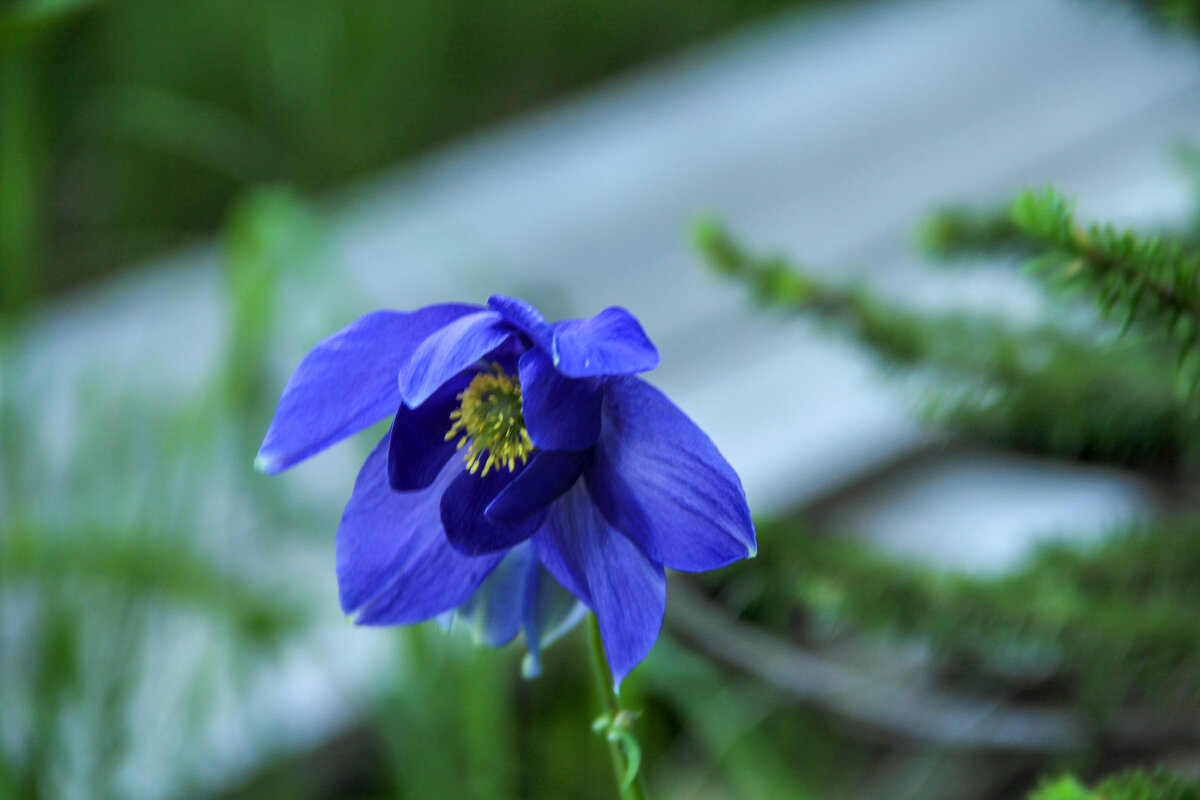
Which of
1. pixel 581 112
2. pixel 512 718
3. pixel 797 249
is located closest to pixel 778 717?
pixel 512 718

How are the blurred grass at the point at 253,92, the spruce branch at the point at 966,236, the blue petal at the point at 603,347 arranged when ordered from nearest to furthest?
1. the blue petal at the point at 603,347
2. the spruce branch at the point at 966,236
3. the blurred grass at the point at 253,92

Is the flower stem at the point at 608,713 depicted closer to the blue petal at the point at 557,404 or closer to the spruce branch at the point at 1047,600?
the blue petal at the point at 557,404

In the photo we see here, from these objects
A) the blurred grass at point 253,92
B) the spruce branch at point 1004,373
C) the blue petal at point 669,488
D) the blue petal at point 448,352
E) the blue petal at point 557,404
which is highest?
the blurred grass at point 253,92

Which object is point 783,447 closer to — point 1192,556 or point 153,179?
point 1192,556

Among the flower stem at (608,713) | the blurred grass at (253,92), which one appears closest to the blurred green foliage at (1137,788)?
the flower stem at (608,713)

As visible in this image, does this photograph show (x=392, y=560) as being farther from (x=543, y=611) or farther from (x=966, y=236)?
(x=966, y=236)

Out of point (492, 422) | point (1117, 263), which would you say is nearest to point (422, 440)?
point (492, 422)

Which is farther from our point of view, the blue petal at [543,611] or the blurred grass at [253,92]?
the blurred grass at [253,92]

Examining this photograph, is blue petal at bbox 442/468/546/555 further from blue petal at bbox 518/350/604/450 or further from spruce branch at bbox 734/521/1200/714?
spruce branch at bbox 734/521/1200/714

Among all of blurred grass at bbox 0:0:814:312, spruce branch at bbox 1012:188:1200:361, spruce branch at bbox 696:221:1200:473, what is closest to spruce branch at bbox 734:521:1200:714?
spruce branch at bbox 696:221:1200:473
